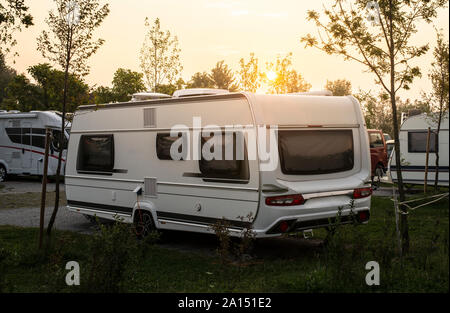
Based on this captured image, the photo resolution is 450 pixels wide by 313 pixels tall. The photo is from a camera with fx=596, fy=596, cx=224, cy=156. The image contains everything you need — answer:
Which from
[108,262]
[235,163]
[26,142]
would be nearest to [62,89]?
[235,163]

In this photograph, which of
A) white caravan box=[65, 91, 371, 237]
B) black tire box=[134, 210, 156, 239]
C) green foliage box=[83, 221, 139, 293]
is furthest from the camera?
black tire box=[134, 210, 156, 239]

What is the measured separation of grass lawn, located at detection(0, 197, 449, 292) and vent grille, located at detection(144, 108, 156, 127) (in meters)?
2.21

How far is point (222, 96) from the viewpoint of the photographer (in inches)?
364

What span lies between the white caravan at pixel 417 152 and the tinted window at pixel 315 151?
8705mm

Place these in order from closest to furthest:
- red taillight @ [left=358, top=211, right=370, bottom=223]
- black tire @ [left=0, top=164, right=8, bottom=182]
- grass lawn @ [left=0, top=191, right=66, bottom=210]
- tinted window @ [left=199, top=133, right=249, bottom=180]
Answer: tinted window @ [left=199, top=133, right=249, bottom=180] < red taillight @ [left=358, top=211, right=370, bottom=223] < grass lawn @ [left=0, top=191, right=66, bottom=210] < black tire @ [left=0, top=164, right=8, bottom=182]

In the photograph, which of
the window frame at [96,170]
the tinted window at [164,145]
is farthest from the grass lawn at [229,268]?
the window frame at [96,170]

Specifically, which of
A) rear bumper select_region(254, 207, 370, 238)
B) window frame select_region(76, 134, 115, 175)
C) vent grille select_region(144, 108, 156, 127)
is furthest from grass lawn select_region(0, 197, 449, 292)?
vent grille select_region(144, 108, 156, 127)

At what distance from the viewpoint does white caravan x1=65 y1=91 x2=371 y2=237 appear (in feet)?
28.5

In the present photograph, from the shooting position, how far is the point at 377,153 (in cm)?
2383

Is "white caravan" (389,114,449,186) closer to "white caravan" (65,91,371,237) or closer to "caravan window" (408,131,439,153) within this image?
"caravan window" (408,131,439,153)

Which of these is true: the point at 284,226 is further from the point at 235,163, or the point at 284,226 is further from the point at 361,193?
the point at 361,193
